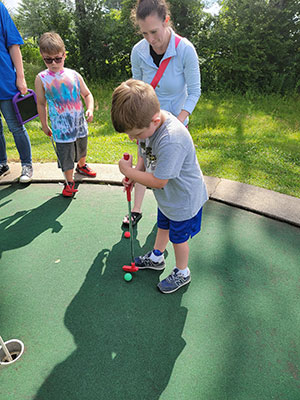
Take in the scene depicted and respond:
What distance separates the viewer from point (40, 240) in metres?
2.68

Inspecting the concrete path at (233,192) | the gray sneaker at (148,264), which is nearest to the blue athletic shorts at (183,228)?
the gray sneaker at (148,264)

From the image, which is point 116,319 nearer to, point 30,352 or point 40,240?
point 30,352

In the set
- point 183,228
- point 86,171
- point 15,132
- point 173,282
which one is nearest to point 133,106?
point 183,228

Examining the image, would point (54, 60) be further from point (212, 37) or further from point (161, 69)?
point (212, 37)

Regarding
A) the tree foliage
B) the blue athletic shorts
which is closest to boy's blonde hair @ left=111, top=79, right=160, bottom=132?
the blue athletic shorts

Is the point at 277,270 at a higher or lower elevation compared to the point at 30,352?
higher

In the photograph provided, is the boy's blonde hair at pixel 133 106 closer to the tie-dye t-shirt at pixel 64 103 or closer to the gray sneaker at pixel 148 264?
the gray sneaker at pixel 148 264

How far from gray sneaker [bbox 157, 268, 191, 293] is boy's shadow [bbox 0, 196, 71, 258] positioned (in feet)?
4.15

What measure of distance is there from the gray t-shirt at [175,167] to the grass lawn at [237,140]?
6.56ft

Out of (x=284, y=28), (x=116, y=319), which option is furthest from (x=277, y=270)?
(x=284, y=28)

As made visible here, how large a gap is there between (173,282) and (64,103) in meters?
2.08

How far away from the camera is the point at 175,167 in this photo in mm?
1546

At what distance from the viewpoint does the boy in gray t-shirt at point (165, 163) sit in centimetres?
141

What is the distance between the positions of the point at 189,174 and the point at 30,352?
1472 millimetres
